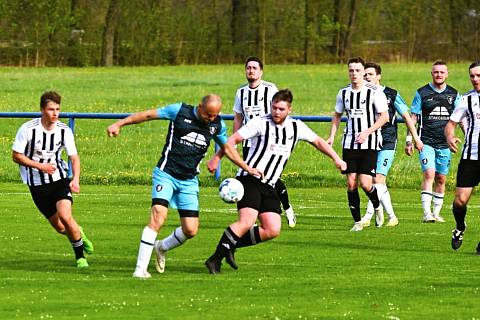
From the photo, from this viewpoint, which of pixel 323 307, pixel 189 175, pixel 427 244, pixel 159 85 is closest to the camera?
pixel 323 307

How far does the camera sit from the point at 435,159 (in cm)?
1842

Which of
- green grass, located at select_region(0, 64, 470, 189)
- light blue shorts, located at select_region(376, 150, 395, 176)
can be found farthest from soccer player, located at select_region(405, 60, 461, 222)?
green grass, located at select_region(0, 64, 470, 189)

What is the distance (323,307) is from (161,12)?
57.5 metres

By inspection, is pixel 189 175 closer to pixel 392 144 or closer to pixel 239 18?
pixel 392 144

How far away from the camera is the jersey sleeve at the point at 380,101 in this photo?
53.7 ft

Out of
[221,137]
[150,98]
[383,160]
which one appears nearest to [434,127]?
[383,160]

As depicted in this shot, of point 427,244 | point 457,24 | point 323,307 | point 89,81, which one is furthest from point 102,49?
point 323,307

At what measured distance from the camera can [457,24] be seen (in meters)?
69.6

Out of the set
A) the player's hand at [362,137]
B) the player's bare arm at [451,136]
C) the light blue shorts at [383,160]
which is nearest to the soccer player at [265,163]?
the player's bare arm at [451,136]

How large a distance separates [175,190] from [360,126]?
15.8 ft

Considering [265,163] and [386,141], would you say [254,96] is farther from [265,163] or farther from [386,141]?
[265,163]

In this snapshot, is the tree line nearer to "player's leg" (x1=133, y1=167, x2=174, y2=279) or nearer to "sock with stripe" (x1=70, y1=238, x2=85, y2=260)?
"sock with stripe" (x1=70, y1=238, x2=85, y2=260)

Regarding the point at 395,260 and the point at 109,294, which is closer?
the point at 109,294

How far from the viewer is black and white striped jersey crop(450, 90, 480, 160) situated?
554 inches
